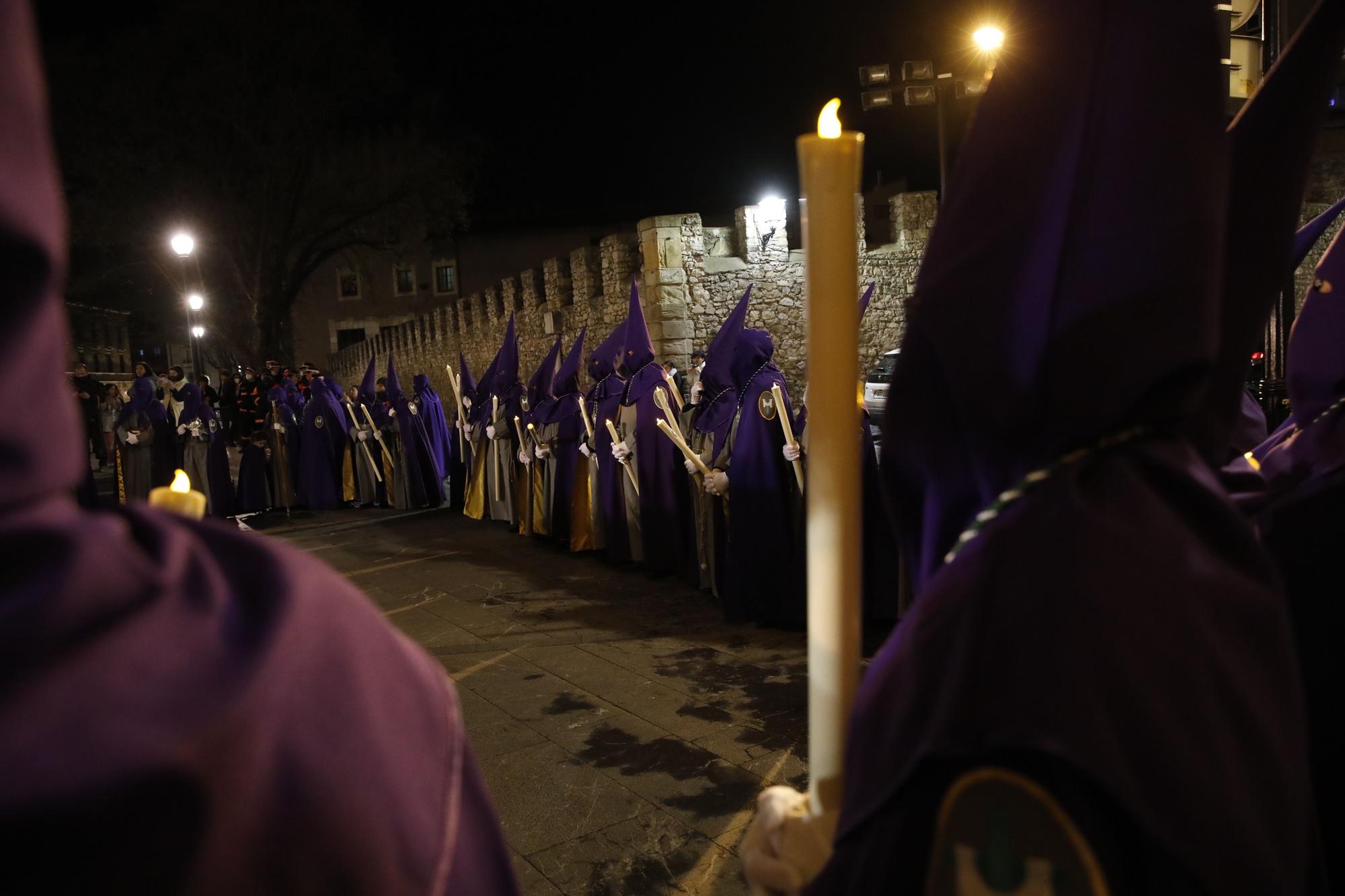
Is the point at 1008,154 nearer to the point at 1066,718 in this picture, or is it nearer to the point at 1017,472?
the point at 1017,472

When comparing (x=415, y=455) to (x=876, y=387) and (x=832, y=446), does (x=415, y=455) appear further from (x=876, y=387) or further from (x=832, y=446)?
(x=832, y=446)

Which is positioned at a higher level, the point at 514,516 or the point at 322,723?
the point at 322,723

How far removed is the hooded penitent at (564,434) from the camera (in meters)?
9.12

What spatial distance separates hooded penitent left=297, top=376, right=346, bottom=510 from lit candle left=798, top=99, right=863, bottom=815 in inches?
525

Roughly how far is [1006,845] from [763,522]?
547cm

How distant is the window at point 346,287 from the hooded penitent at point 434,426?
32.2m

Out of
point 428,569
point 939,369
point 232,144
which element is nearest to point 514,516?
point 428,569

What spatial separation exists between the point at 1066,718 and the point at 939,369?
1.28 ft

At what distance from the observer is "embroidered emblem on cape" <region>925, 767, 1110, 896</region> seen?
2.52ft

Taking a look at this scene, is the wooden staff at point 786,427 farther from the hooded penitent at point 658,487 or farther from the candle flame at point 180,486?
the candle flame at point 180,486

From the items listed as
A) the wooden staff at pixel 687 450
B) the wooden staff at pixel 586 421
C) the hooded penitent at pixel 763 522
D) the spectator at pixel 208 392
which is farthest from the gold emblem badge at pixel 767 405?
the spectator at pixel 208 392

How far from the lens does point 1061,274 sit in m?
0.89

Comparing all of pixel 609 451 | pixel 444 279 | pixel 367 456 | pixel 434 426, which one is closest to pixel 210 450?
pixel 367 456

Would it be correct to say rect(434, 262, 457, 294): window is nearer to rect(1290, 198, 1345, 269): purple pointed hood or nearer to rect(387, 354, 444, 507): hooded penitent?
rect(387, 354, 444, 507): hooded penitent
